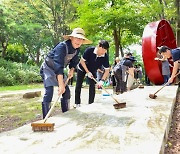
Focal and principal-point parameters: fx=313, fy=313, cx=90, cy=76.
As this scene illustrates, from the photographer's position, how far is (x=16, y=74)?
20.8 metres

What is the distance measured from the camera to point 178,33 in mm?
14094

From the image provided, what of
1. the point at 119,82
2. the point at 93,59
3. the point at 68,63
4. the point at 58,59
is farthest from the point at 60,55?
the point at 119,82

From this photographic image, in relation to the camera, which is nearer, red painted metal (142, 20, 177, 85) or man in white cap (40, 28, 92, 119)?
man in white cap (40, 28, 92, 119)

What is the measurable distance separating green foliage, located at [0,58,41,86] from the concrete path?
15.7 meters

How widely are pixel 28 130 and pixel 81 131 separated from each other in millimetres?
603

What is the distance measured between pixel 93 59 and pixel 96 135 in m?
2.97

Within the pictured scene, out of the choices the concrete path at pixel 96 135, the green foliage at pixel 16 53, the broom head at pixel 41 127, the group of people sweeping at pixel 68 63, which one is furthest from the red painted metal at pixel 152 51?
the green foliage at pixel 16 53

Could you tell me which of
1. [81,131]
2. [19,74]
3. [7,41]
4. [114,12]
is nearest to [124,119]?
[81,131]

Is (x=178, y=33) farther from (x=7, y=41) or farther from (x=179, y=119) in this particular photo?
(x=7, y=41)

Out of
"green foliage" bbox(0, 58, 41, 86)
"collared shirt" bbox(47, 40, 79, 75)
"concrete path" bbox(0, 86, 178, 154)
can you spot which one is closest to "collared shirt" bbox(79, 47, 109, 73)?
"collared shirt" bbox(47, 40, 79, 75)

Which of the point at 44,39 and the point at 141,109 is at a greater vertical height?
the point at 44,39

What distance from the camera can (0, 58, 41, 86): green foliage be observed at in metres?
19.5

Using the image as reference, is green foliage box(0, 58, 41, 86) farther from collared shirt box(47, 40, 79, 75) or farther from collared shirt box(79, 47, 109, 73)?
collared shirt box(47, 40, 79, 75)

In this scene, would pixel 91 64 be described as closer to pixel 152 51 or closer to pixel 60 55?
pixel 60 55
